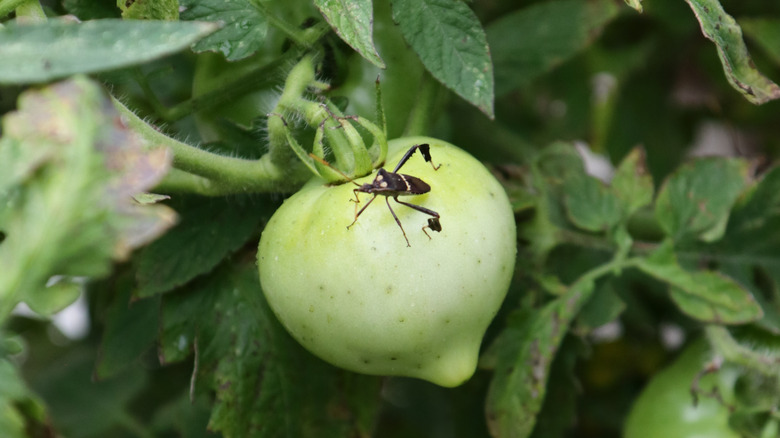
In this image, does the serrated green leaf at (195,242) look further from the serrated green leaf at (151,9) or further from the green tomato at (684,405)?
the green tomato at (684,405)

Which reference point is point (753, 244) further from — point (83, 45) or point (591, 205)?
point (83, 45)

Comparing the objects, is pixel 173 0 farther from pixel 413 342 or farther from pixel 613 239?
pixel 613 239

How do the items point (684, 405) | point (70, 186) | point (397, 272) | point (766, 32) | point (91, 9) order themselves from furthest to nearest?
1. point (766, 32)
2. point (684, 405)
3. point (91, 9)
4. point (397, 272)
5. point (70, 186)

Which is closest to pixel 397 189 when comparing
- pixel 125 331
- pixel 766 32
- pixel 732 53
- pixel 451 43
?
pixel 451 43

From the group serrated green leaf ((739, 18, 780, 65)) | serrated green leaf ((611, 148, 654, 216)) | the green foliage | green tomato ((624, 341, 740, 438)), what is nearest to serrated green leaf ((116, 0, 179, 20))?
the green foliage

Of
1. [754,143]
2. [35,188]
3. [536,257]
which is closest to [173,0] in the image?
[35,188]

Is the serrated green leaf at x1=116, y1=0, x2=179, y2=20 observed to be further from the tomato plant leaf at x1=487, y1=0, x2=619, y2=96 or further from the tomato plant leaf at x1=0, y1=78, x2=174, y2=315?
the tomato plant leaf at x1=487, y1=0, x2=619, y2=96

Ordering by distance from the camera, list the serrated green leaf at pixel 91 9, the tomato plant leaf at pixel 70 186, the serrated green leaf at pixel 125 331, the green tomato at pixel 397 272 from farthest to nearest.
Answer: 1. the serrated green leaf at pixel 125 331
2. the serrated green leaf at pixel 91 9
3. the green tomato at pixel 397 272
4. the tomato plant leaf at pixel 70 186

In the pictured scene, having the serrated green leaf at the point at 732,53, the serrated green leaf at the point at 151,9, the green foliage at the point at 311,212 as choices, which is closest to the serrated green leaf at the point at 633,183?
the green foliage at the point at 311,212
